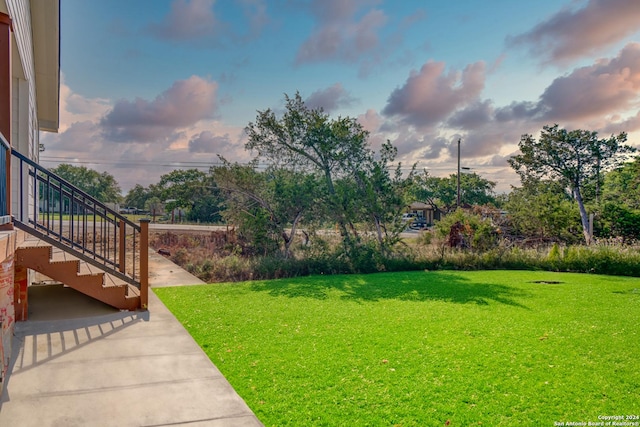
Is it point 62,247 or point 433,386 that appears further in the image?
point 62,247

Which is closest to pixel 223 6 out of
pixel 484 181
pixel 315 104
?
pixel 315 104

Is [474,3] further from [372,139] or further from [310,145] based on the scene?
[310,145]

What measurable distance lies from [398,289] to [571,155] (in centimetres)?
1420

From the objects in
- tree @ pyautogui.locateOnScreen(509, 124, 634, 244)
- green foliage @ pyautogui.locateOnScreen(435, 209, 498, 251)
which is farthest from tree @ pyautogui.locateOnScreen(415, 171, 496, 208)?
green foliage @ pyautogui.locateOnScreen(435, 209, 498, 251)

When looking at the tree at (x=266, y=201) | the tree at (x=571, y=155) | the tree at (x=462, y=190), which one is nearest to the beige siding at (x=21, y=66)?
the tree at (x=266, y=201)

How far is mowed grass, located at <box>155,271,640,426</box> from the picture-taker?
289 centimetres

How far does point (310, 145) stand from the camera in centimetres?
1224

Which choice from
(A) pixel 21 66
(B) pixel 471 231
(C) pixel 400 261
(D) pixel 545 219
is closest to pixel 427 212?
(D) pixel 545 219

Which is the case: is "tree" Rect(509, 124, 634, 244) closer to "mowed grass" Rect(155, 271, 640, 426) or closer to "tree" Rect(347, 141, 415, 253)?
"tree" Rect(347, 141, 415, 253)

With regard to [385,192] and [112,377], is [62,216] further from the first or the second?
[385,192]

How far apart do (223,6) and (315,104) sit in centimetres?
371

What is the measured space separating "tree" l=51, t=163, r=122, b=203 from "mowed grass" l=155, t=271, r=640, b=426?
4141cm

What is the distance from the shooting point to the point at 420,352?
409 cm

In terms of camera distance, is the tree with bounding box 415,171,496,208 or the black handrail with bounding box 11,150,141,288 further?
the tree with bounding box 415,171,496,208
